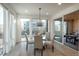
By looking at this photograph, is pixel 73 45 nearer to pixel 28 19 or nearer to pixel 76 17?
pixel 76 17

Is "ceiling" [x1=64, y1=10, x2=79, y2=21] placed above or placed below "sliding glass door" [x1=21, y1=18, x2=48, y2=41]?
above

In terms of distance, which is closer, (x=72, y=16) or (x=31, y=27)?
(x=72, y=16)

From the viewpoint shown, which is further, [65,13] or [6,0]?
[65,13]

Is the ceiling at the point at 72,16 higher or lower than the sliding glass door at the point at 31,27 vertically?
higher

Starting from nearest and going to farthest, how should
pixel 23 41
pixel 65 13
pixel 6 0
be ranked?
pixel 6 0 < pixel 65 13 < pixel 23 41

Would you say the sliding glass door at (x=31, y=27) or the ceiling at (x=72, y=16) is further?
the sliding glass door at (x=31, y=27)

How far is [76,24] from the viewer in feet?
20.4

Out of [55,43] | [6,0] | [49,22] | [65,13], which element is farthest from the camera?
[49,22]

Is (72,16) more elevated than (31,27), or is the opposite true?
(72,16)

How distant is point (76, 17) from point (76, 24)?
0.33m

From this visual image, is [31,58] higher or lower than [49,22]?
lower

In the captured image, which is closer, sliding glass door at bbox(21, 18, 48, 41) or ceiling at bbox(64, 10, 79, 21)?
ceiling at bbox(64, 10, 79, 21)

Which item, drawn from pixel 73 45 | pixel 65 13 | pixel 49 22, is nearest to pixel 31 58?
pixel 73 45

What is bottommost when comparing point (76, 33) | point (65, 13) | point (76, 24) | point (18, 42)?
point (18, 42)
